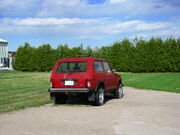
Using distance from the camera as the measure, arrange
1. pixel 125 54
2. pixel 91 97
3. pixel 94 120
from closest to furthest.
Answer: pixel 94 120 → pixel 91 97 → pixel 125 54

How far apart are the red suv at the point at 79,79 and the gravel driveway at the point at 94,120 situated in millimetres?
552

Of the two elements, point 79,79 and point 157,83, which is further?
point 157,83

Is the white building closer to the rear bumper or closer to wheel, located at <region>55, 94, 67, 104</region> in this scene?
wheel, located at <region>55, 94, 67, 104</region>

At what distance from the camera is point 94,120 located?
7.98m

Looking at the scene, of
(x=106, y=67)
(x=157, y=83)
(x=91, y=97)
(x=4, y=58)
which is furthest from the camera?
(x=4, y=58)

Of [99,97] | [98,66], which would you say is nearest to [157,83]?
[98,66]

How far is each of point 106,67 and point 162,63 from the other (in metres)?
23.0

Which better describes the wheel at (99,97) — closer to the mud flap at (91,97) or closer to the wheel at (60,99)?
the mud flap at (91,97)

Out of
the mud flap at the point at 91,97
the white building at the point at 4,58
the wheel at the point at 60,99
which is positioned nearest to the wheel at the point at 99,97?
the mud flap at the point at 91,97

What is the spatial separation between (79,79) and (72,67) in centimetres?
78

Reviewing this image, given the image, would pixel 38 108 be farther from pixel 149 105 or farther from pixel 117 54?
pixel 117 54

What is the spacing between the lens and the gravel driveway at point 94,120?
21.9ft

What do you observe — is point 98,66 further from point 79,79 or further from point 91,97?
point 91,97

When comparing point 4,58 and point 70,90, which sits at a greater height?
point 4,58
